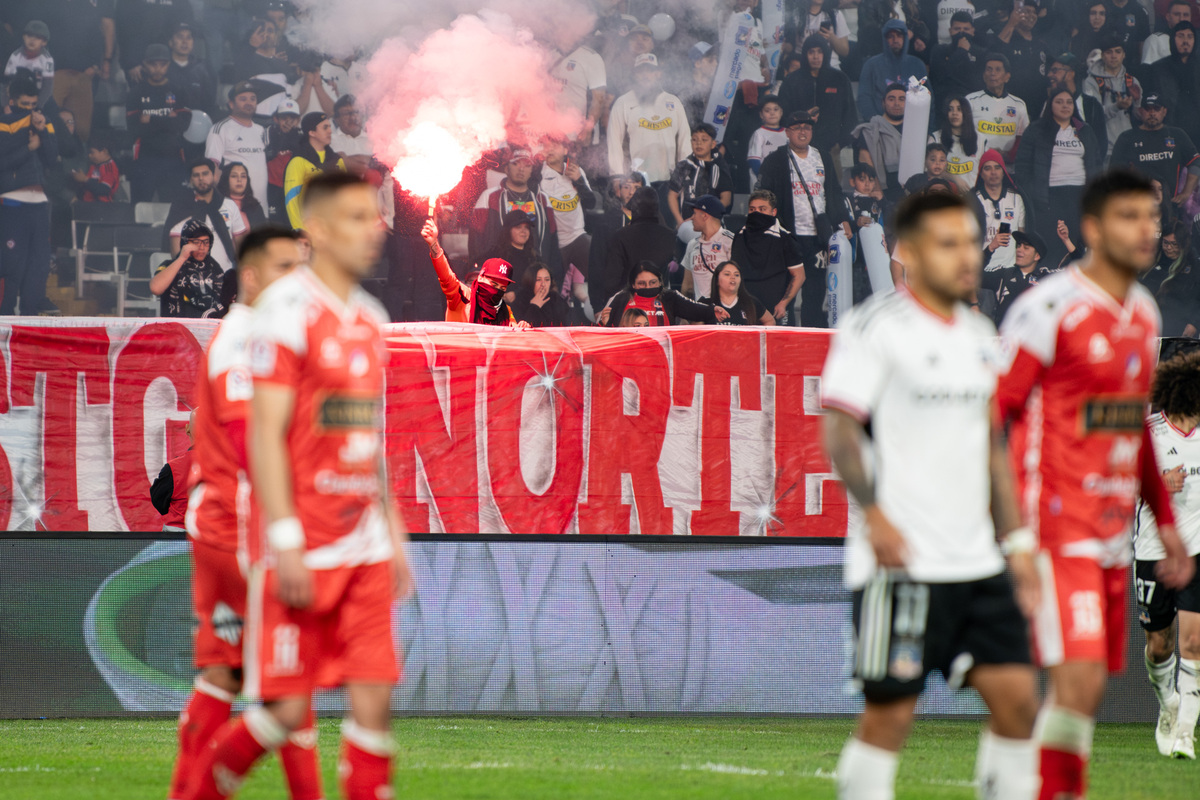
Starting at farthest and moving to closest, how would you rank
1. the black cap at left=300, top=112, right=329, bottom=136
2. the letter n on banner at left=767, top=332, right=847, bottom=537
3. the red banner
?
the black cap at left=300, top=112, right=329, bottom=136 < the letter n on banner at left=767, top=332, right=847, bottom=537 < the red banner

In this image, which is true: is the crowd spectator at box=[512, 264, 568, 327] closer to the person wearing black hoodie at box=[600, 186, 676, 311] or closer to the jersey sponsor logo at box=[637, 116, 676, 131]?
the person wearing black hoodie at box=[600, 186, 676, 311]

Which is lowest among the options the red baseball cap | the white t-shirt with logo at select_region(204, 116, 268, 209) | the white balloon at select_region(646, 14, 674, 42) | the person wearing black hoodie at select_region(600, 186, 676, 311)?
the red baseball cap

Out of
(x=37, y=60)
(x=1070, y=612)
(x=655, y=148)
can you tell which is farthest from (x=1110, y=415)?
(x=37, y=60)

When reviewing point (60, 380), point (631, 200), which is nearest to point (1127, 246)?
point (60, 380)

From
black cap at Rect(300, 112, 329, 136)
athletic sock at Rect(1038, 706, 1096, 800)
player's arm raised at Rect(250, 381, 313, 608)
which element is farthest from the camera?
black cap at Rect(300, 112, 329, 136)

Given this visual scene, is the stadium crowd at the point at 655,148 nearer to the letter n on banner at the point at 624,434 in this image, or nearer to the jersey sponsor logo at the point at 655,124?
the jersey sponsor logo at the point at 655,124

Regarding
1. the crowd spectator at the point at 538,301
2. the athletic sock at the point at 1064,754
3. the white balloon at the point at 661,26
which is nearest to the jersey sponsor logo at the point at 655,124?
the white balloon at the point at 661,26

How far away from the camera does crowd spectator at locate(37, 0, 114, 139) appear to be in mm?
13859

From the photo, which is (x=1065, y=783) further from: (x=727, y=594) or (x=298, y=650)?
(x=727, y=594)

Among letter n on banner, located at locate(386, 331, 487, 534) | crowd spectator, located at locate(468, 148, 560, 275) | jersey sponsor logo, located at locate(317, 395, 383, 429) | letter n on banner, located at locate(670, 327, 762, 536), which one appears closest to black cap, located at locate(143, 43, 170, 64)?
crowd spectator, located at locate(468, 148, 560, 275)

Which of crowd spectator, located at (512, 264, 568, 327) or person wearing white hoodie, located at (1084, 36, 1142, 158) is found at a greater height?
person wearing white hoodie, located at (1084, 36, 1142, 158)

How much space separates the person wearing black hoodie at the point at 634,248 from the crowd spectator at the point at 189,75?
15.4 ft

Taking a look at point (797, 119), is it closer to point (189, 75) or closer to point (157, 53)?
point (189, 75)

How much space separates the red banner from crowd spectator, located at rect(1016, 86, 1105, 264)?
6153mm
